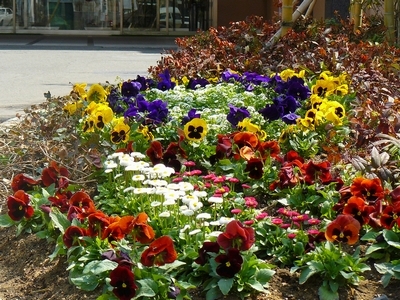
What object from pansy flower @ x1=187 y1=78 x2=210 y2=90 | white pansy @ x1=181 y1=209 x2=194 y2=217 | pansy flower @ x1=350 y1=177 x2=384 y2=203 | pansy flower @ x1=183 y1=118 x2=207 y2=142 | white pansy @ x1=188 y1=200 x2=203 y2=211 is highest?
pansy flower @ x1=187 y1=78 x2=210 y2=90

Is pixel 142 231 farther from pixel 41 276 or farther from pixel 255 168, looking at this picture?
pixel 255 168

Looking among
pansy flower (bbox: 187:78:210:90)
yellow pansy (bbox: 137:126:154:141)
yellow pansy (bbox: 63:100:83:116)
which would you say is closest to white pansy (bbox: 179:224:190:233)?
yellow pansy (bbox: 137:126:154:141)

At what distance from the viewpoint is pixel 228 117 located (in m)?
5.16

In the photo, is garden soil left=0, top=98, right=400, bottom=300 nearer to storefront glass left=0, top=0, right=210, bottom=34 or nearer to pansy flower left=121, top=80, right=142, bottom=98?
pansy flower left=121, top=80, right=142, bottom=98

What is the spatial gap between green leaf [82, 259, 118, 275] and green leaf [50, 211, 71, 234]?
0.49 metres

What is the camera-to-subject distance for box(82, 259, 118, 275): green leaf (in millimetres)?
3113

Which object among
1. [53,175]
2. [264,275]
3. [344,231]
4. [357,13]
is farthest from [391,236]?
[357,13]

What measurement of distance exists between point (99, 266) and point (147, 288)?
261 millimetres

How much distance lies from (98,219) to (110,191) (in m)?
0.93

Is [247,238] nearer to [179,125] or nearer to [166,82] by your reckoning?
[179,125]

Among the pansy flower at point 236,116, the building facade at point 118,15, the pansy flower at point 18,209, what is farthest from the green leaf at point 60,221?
the building facade at point 118,15

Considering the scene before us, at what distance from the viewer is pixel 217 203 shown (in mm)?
3875

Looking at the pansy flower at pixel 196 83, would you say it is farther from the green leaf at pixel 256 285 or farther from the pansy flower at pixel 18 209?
the green leaf at pixel 256 285

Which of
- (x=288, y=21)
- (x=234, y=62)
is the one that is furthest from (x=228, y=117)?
(x=288, y=21)
